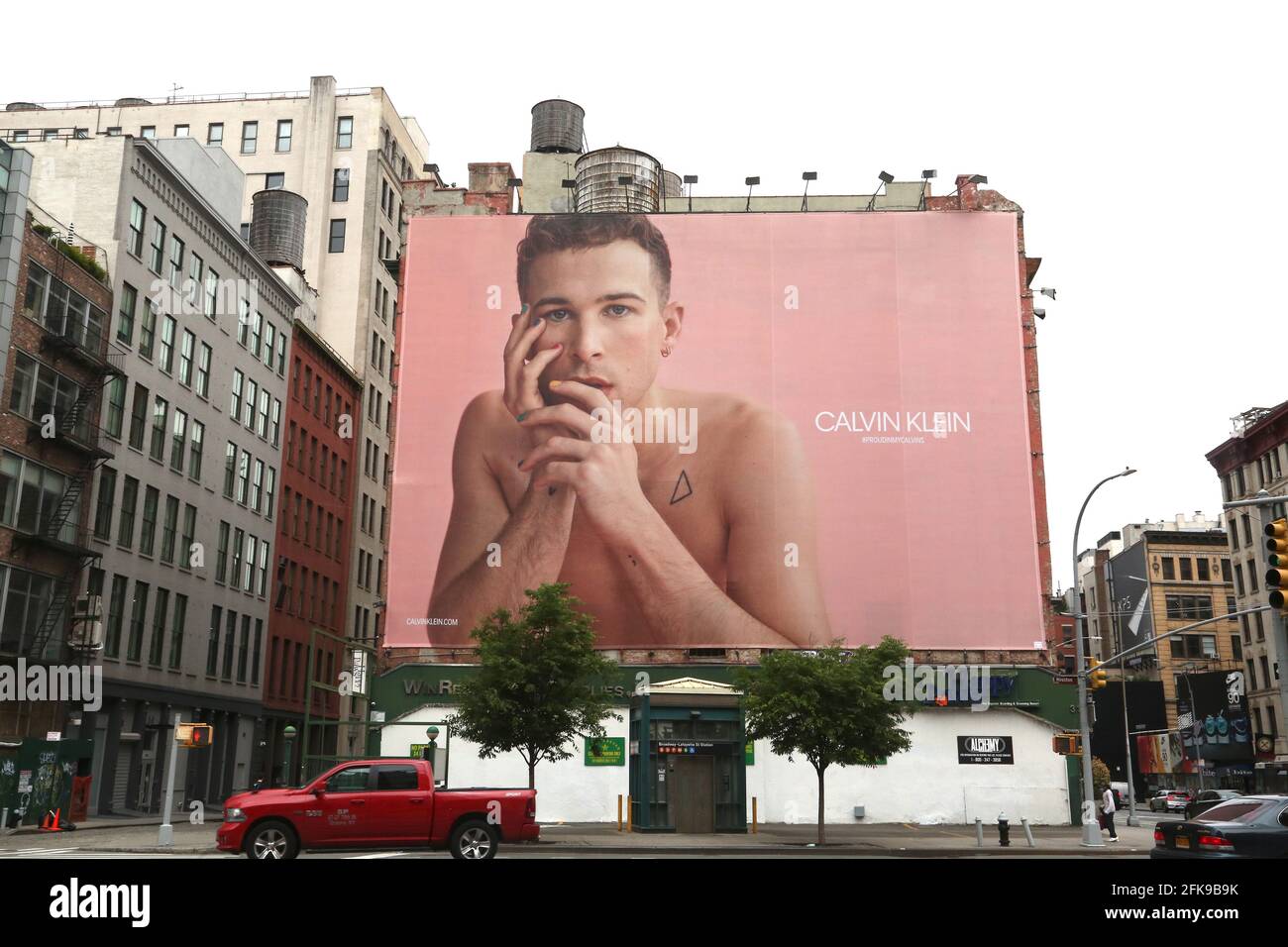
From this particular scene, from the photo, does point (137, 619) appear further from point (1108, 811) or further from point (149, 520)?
point (1108, 811)

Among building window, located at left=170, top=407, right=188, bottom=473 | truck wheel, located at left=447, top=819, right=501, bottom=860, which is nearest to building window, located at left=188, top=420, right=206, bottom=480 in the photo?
building window, located at left=170, top=407, right=188, bottom=473

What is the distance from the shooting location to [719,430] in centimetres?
4472

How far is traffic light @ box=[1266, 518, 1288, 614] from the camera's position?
17.7 m

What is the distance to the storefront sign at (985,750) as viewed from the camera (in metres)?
41.0

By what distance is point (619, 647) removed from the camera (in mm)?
42344

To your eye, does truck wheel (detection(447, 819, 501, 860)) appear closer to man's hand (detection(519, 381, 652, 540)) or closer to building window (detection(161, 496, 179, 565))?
man's hand (detection(519, 381, 652, 540))

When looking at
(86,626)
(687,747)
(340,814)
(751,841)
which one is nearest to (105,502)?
(86,626)

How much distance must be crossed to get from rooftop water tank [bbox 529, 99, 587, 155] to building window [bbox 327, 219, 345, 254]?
74.0 feet

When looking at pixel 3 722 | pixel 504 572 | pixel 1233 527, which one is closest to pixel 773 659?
pixel 504 572

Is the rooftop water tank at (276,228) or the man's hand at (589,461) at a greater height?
the rooftop water tank at (276,228)

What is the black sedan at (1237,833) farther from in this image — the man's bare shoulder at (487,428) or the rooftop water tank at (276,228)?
the rooftop water tank at (276,228)

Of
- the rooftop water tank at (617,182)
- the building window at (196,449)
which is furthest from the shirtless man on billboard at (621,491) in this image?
the building window at (196,449)

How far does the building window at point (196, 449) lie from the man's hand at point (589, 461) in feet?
58.5
